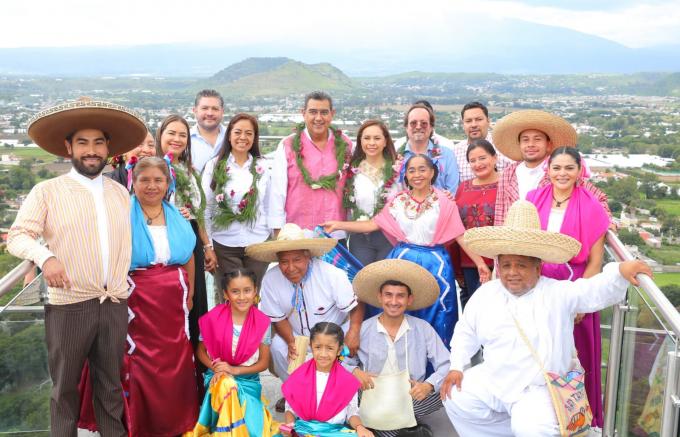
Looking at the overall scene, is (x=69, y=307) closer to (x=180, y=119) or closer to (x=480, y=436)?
(x=180, y=119)

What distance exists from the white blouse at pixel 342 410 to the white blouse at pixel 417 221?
3.93ft

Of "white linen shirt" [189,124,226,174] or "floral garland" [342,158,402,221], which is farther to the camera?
"white linen shirt" [189,124,226,174]

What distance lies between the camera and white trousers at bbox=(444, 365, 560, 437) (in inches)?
133

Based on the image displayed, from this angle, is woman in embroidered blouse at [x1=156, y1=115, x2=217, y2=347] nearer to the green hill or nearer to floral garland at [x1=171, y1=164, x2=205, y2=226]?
floral garland at [x1=171, y1=164, x2=205, y2=226]

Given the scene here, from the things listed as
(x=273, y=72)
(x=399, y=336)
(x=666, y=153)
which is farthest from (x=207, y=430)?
(x=273, y=72)

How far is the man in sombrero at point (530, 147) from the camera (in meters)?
4.40

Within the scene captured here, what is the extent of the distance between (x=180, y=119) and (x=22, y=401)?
6.69ft

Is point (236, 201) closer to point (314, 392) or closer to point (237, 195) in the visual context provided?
point (237, 195)

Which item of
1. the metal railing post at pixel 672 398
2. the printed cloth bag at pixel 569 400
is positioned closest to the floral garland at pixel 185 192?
the printed cloth bag at pixel 569 400

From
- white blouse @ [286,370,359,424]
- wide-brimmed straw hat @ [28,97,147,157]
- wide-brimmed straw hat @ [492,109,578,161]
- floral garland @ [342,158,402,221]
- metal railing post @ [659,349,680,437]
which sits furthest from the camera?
floral garland @ [342,158,402,221]

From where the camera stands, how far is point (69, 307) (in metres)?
3.32

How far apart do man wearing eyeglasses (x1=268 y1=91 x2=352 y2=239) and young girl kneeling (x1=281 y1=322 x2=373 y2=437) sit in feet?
4.53

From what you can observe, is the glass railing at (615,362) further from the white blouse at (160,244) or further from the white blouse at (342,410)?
the white blouse at (342,410)

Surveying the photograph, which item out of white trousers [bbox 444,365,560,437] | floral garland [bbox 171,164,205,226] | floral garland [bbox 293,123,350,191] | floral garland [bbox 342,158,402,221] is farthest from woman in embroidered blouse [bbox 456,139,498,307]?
floral garland [bbox 171,164,205,226]
